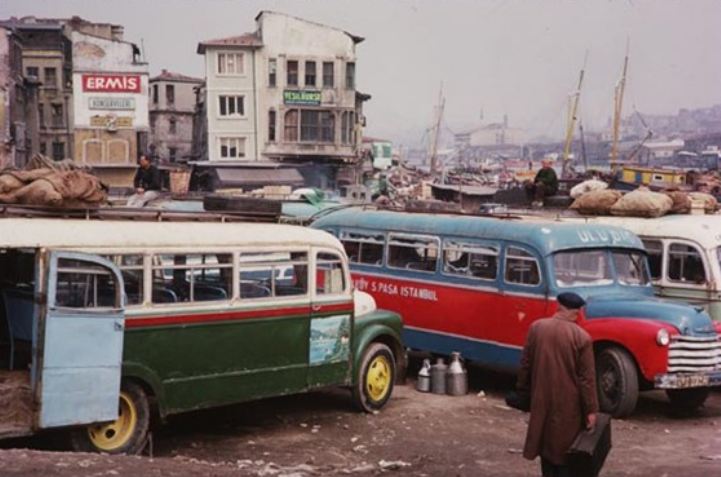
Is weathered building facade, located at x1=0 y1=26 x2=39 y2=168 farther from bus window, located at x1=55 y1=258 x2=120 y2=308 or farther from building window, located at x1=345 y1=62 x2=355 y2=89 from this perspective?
bus window, located at x1=55 y1=258 x2=120 y2=308

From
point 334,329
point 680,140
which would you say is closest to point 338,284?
point 334,329

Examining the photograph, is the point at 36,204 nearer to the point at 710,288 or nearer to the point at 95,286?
the point at 95,286

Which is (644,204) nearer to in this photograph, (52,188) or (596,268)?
(596,268)

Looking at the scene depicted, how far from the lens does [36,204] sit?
9.09 m

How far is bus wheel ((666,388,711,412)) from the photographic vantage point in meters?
12.4

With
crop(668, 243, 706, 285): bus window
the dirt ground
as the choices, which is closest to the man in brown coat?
the dirt ground

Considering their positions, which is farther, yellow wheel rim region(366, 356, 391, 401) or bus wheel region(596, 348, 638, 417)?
yellow wheel rim region(366, 356, 391, 401)

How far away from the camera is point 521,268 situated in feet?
43.0

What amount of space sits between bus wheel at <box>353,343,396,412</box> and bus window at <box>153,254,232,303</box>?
254 cm

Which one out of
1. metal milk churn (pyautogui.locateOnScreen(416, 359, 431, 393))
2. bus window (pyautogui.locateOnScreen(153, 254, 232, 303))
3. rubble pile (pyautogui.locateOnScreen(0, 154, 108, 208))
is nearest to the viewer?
rubble pile (pyautogui.locateOnScreen(0, 154, 108, 208))

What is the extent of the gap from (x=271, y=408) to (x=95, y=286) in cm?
399

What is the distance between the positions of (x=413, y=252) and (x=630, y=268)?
3285 millimetres

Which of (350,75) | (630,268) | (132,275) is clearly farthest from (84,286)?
(350,75)

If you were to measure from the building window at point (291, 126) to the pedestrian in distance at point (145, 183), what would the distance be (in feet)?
121
